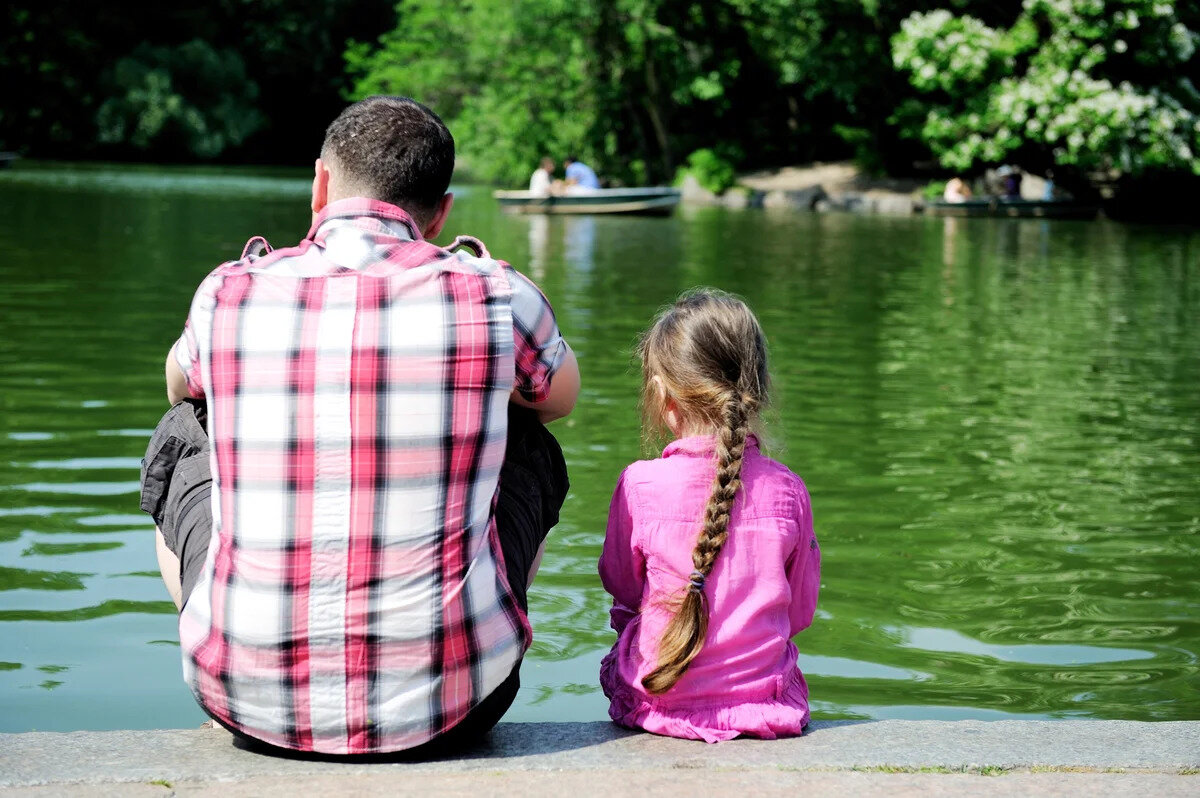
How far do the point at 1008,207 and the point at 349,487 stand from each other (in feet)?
89.5

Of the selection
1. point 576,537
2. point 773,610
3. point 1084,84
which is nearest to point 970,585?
point 576,537

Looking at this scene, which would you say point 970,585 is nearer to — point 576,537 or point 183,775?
point 576,537

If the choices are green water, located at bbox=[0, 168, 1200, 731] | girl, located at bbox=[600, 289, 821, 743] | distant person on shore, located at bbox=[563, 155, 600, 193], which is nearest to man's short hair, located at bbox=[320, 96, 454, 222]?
girl, located at bbox=[600, 289, 821, 743]

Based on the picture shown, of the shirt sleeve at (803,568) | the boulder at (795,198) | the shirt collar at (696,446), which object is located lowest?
the shirt sleeve at (803,568)

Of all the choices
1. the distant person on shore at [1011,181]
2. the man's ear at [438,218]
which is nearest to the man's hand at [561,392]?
the man's ear at [438,218]

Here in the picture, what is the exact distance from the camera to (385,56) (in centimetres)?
3962

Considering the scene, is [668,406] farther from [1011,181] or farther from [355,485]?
[1011,181]

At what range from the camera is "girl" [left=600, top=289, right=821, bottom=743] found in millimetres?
2668

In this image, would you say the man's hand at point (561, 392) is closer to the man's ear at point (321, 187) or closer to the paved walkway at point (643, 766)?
the man's ear at point (321, 187)

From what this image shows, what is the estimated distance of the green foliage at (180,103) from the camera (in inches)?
1730

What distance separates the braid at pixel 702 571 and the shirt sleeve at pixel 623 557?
153 mm

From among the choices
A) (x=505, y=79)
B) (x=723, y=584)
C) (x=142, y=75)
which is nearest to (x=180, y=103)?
(x=142, y=75)

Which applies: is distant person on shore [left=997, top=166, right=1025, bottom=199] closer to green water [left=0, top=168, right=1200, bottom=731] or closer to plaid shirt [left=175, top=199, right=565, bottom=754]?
green water [left=0, top=168, right=1200, bottom=731]

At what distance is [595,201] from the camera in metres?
26.2
